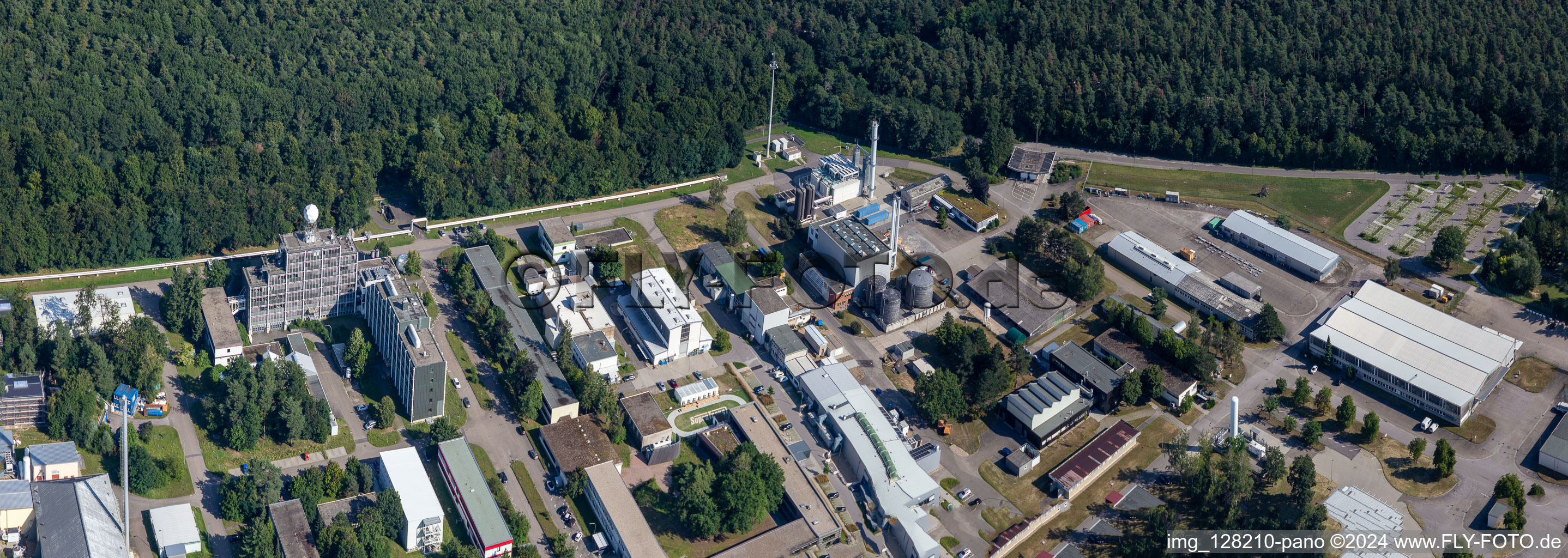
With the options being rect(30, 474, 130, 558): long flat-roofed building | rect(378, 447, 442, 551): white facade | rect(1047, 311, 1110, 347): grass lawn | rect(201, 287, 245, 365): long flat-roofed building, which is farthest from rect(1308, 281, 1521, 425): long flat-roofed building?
rect(30, 474, 130, 558): long flat-roofed building

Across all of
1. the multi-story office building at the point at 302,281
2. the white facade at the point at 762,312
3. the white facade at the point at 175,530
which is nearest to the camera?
the white facade at the point at 175,530

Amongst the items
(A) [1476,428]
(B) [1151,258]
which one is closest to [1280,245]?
(B) [1151,258]

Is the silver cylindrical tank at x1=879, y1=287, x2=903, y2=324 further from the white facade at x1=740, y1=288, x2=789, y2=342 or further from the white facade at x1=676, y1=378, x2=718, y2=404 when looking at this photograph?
the white facade at x1=676, y1=378, x2=718, y2=404

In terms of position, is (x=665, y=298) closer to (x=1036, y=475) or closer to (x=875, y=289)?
(x=875, y=289)

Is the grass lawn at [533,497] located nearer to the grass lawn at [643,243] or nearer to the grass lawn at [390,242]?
the grass lawn at [643,243]

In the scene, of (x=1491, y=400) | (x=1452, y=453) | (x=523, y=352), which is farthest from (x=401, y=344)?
(x=1491, y=400)

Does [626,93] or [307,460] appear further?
[626,93]

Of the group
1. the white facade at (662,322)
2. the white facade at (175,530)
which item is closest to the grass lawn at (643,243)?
the white facade at (662,322)
